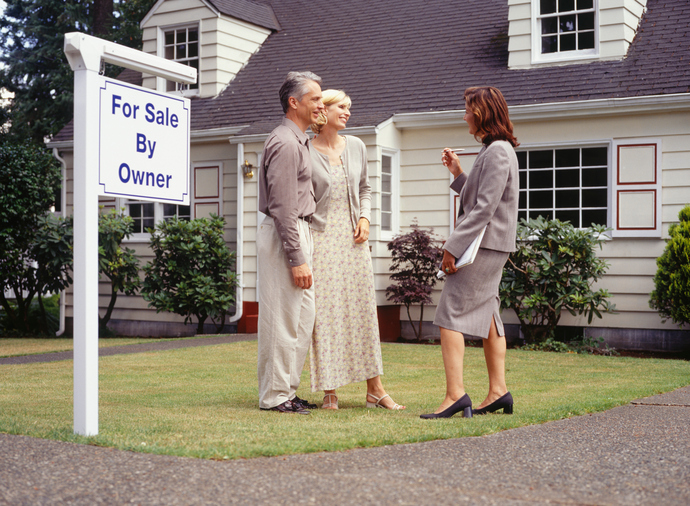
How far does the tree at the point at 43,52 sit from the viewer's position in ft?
75.9

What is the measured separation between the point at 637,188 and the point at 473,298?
6155mm

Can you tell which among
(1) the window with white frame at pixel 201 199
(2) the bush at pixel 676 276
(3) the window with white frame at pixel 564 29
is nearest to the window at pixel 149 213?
(1) the window with white frame at pixel 201 199

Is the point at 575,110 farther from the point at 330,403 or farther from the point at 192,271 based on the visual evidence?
the point at 330,403

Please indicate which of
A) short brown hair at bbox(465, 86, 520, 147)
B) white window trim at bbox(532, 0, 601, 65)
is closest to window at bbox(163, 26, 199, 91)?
white window trim at bbox(532, 0, 601, 65)

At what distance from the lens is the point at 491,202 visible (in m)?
4.62

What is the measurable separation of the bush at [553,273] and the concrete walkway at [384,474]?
572 centimetres

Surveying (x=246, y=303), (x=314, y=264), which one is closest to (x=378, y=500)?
(x=314, y=264)

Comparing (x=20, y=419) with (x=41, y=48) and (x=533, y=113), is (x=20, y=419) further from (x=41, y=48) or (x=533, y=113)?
(x=41, y=48)

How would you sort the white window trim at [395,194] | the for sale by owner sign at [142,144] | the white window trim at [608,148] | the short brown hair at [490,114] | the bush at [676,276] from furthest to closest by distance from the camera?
1. the white window trim at [395,194]
2. the white window trim at [608,148]
3. the bush at [676,276]
4. the short brown hair at [490,114]
5. the for sale by owner sign at [142,144]

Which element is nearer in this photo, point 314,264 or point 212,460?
point 212,460

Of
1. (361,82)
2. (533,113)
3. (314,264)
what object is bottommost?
(314,264)

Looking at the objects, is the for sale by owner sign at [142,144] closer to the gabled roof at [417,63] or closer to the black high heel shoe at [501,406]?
the black high heel shoe at [501,406]

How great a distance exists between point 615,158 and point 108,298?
8.60 m

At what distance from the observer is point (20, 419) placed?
14.7 ft
